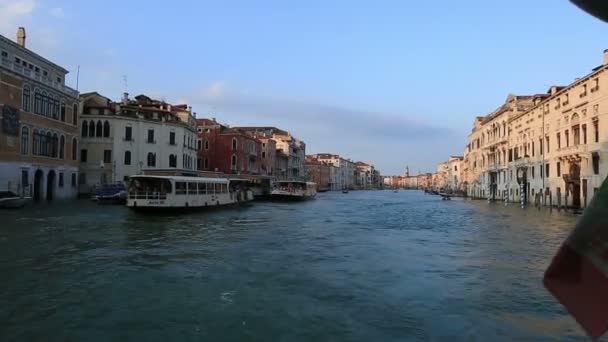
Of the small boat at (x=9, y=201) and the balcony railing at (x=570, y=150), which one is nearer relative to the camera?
the small boat at (x=9, y=201)

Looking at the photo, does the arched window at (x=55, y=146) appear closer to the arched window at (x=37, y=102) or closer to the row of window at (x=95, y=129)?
the arched window at (x=37, y=102)

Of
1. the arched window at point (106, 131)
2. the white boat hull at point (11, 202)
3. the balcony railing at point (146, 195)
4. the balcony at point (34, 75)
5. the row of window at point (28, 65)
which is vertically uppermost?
the row of window at point (28, 65)

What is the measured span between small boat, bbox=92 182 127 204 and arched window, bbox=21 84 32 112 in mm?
8057

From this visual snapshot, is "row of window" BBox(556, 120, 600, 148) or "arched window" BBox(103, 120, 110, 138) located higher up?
"arched window" BBox(103, 120, 110, 138)

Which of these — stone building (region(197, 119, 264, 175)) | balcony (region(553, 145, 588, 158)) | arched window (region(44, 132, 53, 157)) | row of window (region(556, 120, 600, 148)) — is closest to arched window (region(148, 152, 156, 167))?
arched window (region(44, 132, 53, 157))

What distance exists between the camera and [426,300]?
8.95 meters

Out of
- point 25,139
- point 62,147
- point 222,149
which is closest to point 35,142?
point 25,139

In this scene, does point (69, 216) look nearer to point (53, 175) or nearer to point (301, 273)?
point (53, 175)

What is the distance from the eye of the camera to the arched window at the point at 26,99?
3475 centimetres

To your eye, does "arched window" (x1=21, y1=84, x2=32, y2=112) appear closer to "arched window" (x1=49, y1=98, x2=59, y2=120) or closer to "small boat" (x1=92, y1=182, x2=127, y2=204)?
"arched window" (x1=49, y1=98, x2=59, y2=120)

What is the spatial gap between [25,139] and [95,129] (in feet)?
45.6

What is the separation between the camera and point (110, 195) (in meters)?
38.6

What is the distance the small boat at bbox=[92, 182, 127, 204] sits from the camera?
3800 cm

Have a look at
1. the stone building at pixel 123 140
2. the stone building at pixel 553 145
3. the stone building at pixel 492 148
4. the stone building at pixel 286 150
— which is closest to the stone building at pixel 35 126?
the stone building at pixel 123 140
